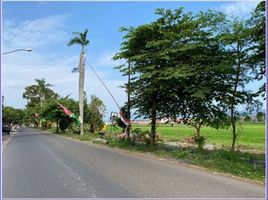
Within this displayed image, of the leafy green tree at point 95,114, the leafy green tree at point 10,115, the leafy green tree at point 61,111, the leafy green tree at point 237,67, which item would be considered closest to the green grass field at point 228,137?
the leafy green tree at point 237,67

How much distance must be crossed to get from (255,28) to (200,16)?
5385mm

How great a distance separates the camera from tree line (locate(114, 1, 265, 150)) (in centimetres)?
1830

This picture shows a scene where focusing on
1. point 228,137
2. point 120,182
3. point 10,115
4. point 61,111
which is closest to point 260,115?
point 120,182

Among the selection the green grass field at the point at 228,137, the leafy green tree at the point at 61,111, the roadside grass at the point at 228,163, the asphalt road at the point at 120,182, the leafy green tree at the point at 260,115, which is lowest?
the asphalt road at the point at 120,182

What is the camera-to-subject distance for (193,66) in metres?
19.3

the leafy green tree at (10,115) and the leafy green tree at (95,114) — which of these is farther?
the leafy green tree at (10,115)

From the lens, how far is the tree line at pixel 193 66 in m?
18.3

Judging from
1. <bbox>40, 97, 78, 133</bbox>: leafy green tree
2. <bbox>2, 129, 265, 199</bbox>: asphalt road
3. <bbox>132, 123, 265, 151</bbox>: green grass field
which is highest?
<bbox>40, 97, 78, 133</bbox>: leafy green tree

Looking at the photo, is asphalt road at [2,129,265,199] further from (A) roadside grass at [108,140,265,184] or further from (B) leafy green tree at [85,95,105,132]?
(B) leafy green tree at [85,95,105,132]

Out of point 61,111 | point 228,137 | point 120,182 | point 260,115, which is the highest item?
point 61,111

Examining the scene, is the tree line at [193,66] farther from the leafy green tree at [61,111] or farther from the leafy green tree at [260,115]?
the leafy green tree at [61,111]

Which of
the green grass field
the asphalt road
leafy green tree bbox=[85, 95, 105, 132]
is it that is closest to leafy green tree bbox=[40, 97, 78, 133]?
leafy green tree bbox=[85, 95, 105, 132]

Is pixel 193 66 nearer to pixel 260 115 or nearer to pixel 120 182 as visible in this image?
pixel 260 115

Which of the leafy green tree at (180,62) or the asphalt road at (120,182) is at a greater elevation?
the leafy green tree at (180,62)
